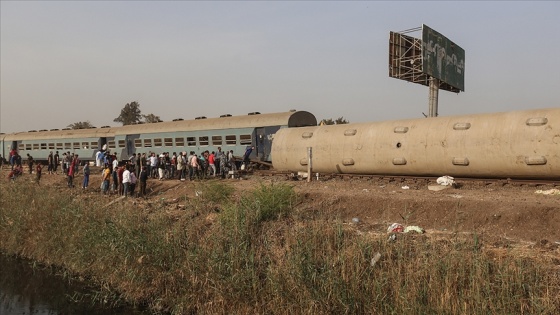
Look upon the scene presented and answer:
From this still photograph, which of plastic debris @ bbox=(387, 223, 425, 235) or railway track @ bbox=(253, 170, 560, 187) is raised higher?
railway track @ bbox=(253, 170, 560, 187)

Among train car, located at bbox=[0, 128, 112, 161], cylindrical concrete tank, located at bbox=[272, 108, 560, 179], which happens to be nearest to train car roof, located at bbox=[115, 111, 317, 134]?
cylindrical concrete tank, located at bbox=[272, 108, 560, 179]

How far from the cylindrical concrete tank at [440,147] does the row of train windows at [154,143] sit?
455 cm

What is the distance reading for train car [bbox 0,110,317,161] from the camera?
72.4 ft

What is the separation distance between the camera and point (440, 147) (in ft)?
47.4

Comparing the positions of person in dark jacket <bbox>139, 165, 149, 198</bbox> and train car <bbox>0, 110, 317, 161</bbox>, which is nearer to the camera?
person in dark jacket <bbox>139, 165, 149, 198</bbox>

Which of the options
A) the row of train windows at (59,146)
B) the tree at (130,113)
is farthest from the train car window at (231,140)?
the tree at (130,113)

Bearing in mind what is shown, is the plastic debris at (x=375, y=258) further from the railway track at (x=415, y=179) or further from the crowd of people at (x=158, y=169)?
the crowd of people at (x=158, y=169)

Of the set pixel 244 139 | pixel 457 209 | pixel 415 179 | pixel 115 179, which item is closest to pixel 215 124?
pixel 244 139

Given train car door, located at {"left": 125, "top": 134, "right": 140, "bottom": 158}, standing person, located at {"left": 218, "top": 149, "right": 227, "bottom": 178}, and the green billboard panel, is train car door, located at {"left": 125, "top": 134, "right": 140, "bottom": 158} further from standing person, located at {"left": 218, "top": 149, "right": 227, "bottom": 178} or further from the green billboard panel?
the green billboard panel

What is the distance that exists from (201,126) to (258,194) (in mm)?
13981

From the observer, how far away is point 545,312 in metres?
5.48

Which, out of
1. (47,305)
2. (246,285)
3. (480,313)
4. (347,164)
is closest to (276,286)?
(246,285)

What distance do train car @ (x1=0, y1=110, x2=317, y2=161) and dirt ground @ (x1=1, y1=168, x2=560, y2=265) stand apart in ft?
23.8

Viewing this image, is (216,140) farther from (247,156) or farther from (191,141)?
(247,156)
